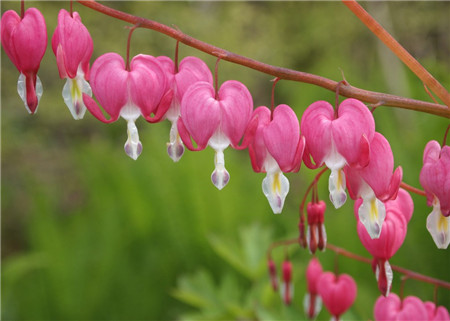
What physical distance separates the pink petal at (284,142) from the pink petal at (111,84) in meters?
0.15

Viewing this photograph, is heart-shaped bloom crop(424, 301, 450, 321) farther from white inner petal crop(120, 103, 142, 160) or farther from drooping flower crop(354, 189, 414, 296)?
white inner petal crop(120, 103, 142, 160)

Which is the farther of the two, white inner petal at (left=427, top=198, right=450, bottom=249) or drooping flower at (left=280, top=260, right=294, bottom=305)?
drooping flower at (left=280, top=260, right=294, bottom=305)

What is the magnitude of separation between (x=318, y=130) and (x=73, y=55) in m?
0.25

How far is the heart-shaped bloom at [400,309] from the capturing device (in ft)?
2.43

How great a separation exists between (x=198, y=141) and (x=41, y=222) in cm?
208

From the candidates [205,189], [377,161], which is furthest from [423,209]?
[377,161]

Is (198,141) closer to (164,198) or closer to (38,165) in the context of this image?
(164,198)

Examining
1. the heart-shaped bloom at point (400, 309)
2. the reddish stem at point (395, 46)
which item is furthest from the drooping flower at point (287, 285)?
the reddish stem at point (395, 46)

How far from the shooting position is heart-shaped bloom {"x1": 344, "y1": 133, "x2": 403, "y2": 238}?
0.61 m

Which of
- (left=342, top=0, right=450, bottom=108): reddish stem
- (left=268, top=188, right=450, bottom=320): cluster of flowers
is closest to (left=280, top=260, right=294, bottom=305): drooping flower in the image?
(left=268, top=188, right=450, bottom=320): cluster of flowers

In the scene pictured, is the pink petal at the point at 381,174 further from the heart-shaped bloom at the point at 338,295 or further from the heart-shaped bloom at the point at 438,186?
the heart-shaped bloom at the point at 338,295

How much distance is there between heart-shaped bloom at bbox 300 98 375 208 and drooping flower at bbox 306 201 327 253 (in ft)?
0.37

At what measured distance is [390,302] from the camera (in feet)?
2.49

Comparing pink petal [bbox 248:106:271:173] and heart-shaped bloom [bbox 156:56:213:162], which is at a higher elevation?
heart-shaped bloom [bbox 156:56:213:162]
